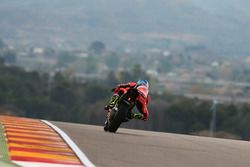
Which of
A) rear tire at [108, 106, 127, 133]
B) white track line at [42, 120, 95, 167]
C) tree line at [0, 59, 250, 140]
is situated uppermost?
white track line at [42, 120, 95, 167]

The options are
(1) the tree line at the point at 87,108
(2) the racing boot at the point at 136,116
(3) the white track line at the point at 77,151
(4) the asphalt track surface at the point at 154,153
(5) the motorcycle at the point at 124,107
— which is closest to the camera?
→ (3) the white track line at the point at 77,151

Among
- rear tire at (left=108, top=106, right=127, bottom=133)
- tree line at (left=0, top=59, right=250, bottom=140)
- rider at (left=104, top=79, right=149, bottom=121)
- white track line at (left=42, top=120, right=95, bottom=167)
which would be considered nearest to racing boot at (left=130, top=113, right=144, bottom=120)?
rider at (left=104, top=79, right=149, bottom=121)

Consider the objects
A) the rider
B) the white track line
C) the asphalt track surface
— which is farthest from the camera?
the rider

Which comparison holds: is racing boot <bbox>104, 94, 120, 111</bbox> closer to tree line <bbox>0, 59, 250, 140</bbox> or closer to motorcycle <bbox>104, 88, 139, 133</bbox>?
motorcycle <bbox>104, 88, 139, 133</bbox>

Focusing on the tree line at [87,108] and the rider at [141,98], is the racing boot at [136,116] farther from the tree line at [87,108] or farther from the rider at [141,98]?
the tree line at [87,108]


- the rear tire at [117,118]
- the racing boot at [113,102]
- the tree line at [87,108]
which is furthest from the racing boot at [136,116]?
the tree line at [87,108]

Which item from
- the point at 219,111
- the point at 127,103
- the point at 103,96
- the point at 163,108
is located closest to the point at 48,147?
the point at 127,103

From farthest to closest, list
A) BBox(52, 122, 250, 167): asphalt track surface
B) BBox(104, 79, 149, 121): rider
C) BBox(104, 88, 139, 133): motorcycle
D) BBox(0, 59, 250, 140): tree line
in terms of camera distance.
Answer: BBox(0, 59, 250, 140): tree line → BBox(104, 79, 149, 121): rider → BBox(104, 88, 139, 133): motorcycle → BBox(52, 122, 250, 167): asphalt track surface

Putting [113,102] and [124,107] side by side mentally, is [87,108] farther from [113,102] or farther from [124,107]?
[124,107]

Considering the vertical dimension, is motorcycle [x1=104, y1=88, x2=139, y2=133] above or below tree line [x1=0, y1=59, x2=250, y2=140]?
above

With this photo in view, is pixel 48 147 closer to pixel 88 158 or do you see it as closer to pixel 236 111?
pixel 88 158

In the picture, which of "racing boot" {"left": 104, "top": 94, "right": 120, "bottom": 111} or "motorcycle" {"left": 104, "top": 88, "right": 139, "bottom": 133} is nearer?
"motorcycle" {"left": 104, "top": 88, "right": 139, "bottom": 133}

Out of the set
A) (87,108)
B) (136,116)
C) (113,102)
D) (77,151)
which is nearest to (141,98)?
(136,116)

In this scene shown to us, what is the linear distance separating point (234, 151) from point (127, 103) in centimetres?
399
